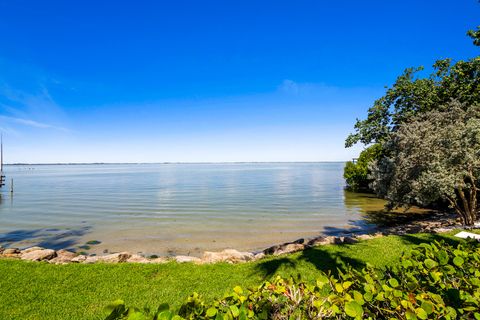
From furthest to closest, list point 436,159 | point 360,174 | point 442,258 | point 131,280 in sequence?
1. point 360,174
2. point 436,159
3. point 131,280
4. point 442,258

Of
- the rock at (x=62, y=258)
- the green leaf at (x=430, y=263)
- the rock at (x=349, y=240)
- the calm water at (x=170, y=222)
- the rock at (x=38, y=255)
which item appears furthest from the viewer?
the calm water at (x=170, y=222)

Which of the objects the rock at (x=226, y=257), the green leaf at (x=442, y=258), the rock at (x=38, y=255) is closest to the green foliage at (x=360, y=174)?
the rock at (x=226, y=257)

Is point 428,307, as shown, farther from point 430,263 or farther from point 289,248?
point 289,248

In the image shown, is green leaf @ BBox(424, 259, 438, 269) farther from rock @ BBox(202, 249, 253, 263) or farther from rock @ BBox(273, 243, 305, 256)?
rock @ BBox(273, 243, 305, 256)

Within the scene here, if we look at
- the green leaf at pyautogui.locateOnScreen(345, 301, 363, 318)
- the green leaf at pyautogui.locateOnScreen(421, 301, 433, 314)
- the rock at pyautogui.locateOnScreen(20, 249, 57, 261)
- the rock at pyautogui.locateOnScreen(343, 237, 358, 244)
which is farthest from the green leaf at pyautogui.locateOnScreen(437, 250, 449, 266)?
the rock at pyautogui.locateOnScreen(20, 249, 57, 261)

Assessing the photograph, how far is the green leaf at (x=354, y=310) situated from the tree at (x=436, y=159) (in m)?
14.0

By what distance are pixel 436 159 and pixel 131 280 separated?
14872 mm

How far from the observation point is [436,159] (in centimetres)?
1370

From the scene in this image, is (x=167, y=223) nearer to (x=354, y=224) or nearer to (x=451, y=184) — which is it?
(x=354, y=224)

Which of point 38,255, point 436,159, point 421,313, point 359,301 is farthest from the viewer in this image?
point 436,159

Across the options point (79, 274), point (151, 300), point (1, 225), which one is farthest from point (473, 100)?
point (1, 225)

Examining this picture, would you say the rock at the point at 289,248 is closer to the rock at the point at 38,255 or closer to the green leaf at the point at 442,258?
the rock at the point at 38,255

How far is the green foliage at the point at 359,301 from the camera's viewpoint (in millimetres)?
1858

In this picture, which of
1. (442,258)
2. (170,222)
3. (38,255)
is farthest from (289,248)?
(170,222)
